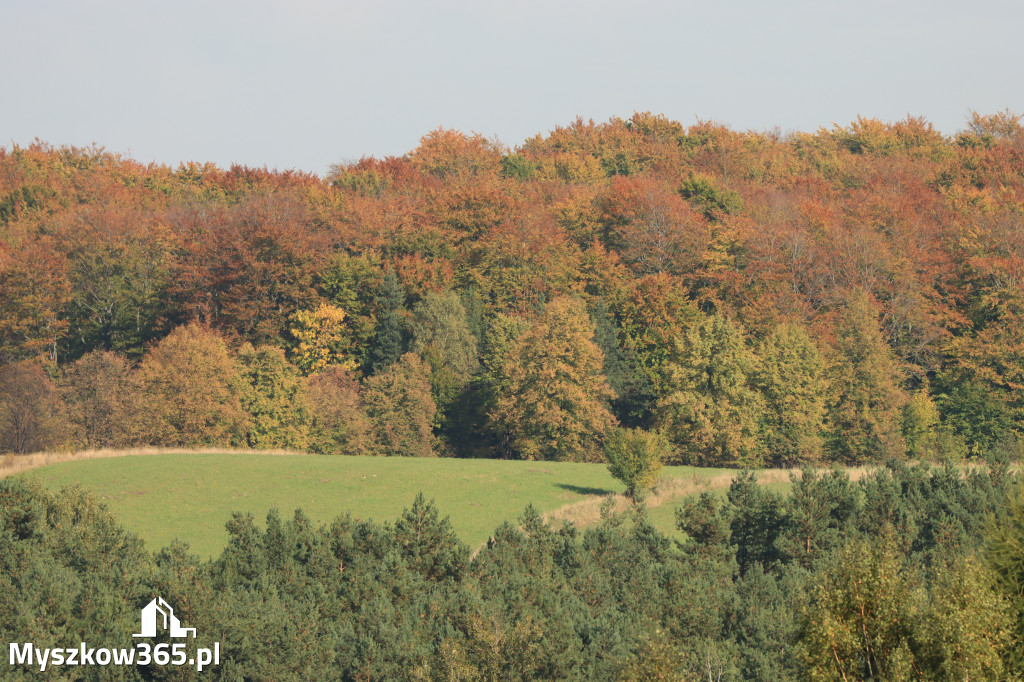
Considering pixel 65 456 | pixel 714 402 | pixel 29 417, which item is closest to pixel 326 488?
pixel 65 456

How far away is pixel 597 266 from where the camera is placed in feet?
306

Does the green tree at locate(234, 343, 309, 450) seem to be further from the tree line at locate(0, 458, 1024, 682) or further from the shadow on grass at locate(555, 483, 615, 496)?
the tree line at locate(0, 458, 1024, 682)

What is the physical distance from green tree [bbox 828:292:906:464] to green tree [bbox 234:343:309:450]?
3837 cm

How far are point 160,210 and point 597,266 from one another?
43352 millimetres

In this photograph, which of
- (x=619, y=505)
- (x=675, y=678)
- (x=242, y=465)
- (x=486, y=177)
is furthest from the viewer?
(x=486, y=177)

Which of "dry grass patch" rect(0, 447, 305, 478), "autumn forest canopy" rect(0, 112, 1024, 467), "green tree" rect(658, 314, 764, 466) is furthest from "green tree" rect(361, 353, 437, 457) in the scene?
"green tree" rect(658, 314, 764, 466)

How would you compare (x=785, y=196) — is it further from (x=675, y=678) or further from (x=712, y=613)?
(x=675, y=678)

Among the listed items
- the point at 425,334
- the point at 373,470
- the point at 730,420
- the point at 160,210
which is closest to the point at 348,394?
the point at 425,334

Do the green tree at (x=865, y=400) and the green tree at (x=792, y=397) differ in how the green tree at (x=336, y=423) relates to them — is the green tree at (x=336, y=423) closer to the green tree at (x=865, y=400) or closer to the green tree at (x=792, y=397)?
the green tree at (x=792, y=397)

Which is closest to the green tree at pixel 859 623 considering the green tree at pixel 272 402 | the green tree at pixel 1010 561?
the green tree at pixel 1010 561

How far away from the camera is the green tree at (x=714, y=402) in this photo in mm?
73500

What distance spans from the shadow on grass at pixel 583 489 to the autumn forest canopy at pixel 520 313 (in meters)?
4.14

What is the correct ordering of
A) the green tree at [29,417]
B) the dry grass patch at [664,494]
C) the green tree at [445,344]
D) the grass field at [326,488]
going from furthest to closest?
the green tree at [445,344]
the green tree at [29,417]
the dry grass patch at [664,494]
the grass field at [326,488]

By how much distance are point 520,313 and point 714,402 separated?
22301 millimetres
